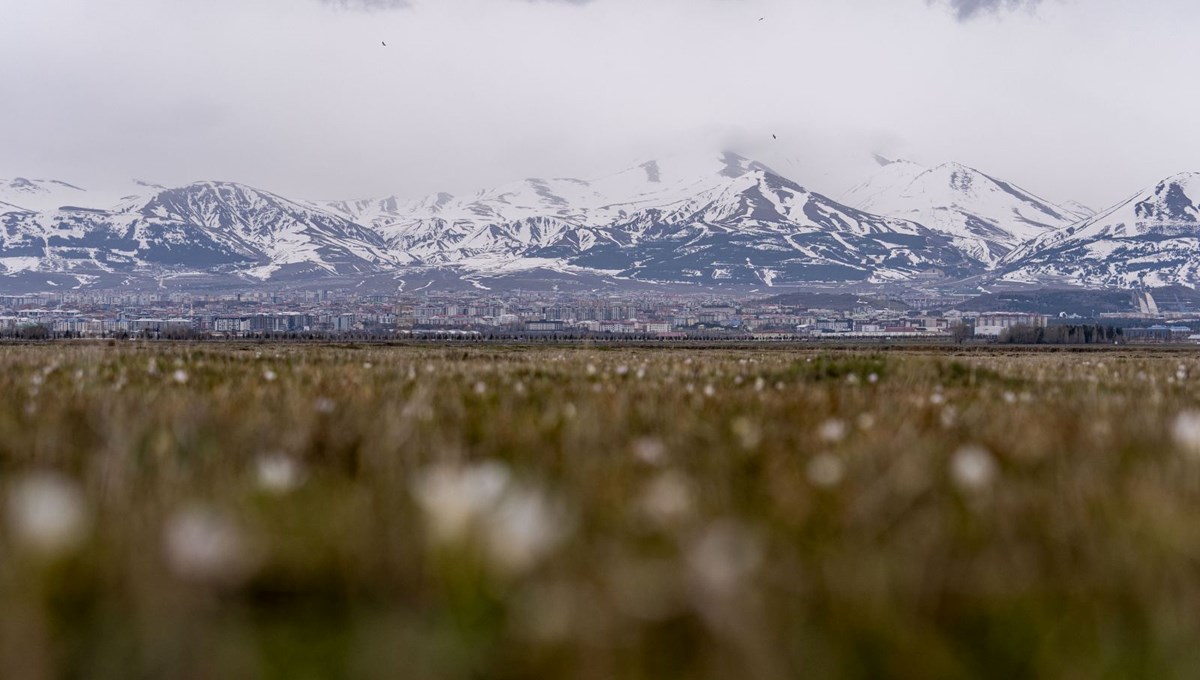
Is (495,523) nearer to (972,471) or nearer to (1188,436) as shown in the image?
(972,471)

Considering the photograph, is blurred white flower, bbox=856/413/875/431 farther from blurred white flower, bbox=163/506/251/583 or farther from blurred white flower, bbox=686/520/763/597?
blurred white flower, bbox=163/506/251/583

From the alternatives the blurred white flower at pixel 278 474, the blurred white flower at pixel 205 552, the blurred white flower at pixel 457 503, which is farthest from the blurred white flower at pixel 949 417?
the blurred white flower at pixel 205 552

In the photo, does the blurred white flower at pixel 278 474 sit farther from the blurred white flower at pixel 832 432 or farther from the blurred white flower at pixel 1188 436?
the blurred white flower at pixel 1188 436

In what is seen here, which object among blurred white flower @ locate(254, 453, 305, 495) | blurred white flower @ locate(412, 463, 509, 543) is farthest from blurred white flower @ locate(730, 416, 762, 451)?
blurred white flower @ locate(412, 463, 509, 543)

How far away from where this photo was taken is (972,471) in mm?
3426

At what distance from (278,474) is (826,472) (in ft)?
5.99

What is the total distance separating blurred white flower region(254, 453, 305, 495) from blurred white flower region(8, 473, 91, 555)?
875 millimetres

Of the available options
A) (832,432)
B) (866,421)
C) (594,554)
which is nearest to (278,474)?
(594,554)

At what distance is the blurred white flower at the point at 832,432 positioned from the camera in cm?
482

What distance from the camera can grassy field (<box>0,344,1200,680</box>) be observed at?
1722mm

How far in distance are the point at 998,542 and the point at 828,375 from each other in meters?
8.00

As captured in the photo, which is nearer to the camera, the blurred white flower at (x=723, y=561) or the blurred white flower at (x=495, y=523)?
the blurred white flower at (x=723, y=561)

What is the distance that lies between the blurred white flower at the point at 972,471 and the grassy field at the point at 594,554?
14 millimetres

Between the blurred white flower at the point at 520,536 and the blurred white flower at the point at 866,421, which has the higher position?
the blurred white flower at the point at 520,536
